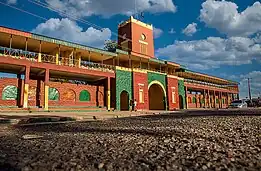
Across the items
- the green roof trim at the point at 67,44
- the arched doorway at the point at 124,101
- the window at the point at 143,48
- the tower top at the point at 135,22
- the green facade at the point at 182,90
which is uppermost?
the tower top at the point at 135,22

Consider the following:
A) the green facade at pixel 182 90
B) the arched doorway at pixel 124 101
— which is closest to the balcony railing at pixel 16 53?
the arched doorway at pixel 124 101

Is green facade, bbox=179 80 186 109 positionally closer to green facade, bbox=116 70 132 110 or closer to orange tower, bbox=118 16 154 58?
orange tower, bbox=118 16 154 58

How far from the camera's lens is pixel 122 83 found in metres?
24.5

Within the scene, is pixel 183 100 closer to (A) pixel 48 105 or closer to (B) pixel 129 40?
(B) pixel 129 40

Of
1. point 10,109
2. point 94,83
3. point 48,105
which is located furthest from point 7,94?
point 94,83

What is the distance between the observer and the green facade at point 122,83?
23.8 m

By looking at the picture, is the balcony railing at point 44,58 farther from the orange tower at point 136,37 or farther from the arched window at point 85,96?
the orange tower at point 136,37

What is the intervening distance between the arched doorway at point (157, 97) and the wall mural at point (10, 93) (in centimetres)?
1835

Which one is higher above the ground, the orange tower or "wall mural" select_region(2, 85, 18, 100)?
the orange tower

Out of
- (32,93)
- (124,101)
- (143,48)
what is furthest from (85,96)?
(143,48)

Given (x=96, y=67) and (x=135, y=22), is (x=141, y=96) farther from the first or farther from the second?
(x=135, y=22)

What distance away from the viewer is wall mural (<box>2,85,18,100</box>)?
17469mm

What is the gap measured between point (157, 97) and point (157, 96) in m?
0.16

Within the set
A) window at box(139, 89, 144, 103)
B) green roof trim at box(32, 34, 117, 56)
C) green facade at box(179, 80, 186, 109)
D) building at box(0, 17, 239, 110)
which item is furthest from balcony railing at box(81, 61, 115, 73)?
green facade at box(179, 80, 186, 109)
